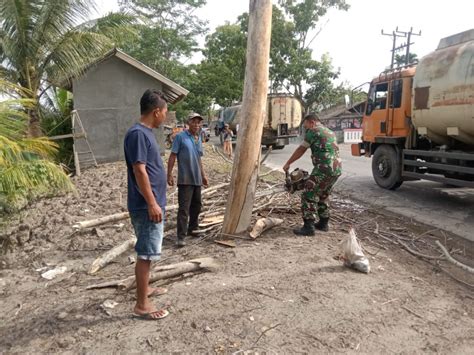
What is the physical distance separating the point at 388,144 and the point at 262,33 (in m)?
6.05

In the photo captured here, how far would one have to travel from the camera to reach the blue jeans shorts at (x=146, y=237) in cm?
296

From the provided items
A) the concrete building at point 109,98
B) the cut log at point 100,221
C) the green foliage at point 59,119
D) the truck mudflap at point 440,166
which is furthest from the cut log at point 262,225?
the green foliage at point 59,119

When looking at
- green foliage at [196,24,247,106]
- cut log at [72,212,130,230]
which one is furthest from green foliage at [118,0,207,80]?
cut log at [72,212,130,230]

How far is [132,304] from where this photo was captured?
327cm

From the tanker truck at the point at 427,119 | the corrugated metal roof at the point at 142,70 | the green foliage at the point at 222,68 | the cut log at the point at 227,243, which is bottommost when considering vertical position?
the cut log at the point at 227,243

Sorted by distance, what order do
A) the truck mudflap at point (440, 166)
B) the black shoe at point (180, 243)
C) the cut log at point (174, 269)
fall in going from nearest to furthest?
the cut log at point (174, 269)
the black shoe at point (180, 243)
the truck mudflap at point (440, 166)

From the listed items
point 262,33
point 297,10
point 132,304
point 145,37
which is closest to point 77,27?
point 262,33

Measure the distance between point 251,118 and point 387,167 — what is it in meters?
5.80

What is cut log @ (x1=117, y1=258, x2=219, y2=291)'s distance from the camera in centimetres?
352

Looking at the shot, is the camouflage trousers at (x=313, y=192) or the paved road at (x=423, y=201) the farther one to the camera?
the paved road at (x=423, y=201)

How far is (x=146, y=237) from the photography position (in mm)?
2959

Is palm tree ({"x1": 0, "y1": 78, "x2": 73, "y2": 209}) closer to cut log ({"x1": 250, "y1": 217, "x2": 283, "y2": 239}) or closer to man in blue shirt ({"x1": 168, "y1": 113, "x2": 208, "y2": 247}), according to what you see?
man in blue shirt ({"x1": 168, "y1": 113, "x2": 208, "y2": 247})

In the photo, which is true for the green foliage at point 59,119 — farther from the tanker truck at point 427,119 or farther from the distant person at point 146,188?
the distant person at point 146,188

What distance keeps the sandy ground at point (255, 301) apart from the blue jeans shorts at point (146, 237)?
0.56 meters
